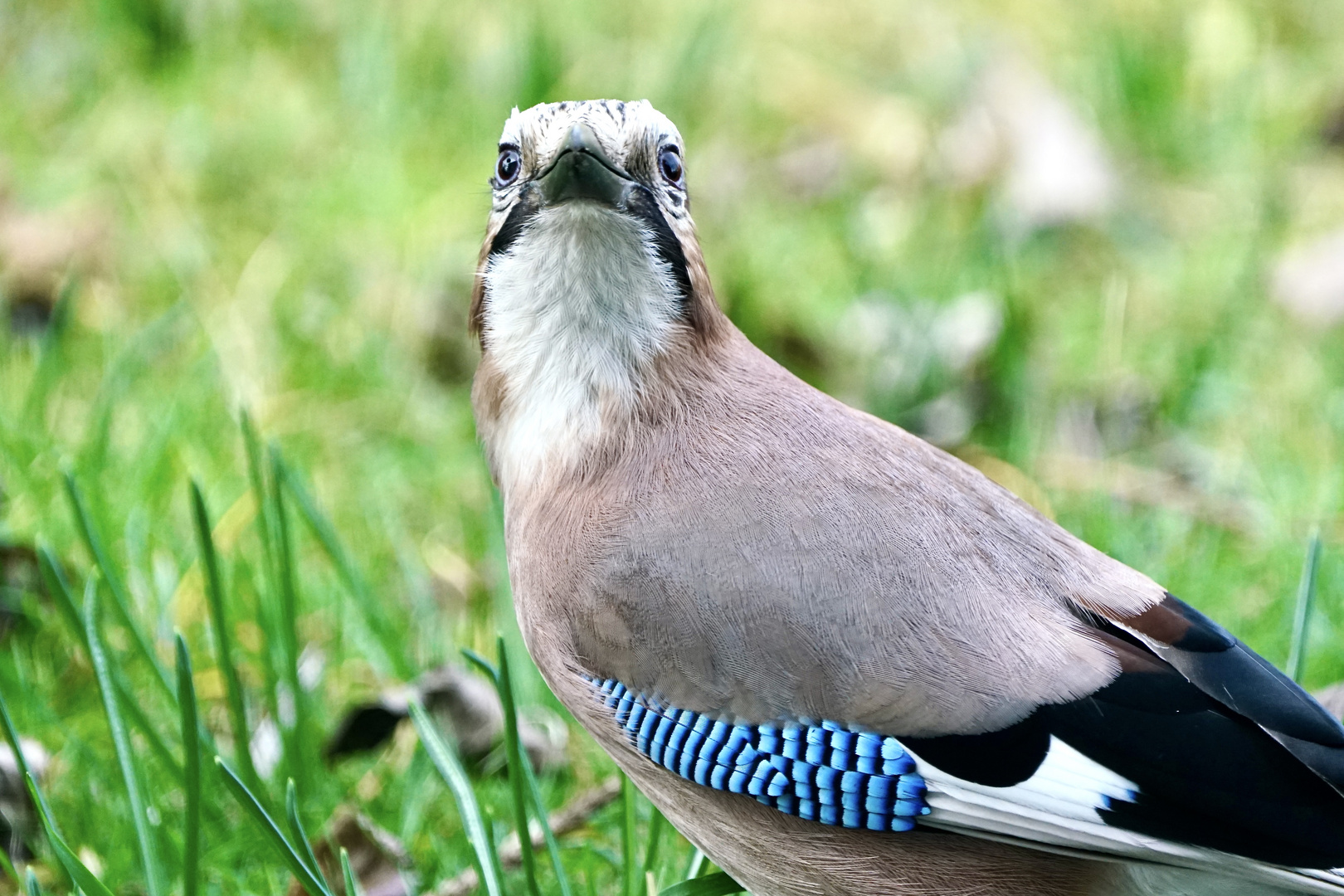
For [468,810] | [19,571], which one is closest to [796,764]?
[468,810]

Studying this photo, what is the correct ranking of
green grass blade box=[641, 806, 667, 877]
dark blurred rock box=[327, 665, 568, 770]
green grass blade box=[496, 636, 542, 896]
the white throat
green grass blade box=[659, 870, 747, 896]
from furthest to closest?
dark blurred rock box=[327, 665, 568, 770] → the white throat → green grass blade box=[641, 806, 667, 877] → green grass blade box=[659, 870, 747, 896] → green grass blade box=[496, 636, 542, 896]

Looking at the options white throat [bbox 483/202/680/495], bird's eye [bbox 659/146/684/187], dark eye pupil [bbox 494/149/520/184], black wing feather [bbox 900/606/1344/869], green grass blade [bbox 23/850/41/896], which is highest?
bird's eye [bbox 659/146/684/187]

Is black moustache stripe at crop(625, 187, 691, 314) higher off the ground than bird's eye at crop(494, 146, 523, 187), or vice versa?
bird's eye at crop(494, 146, 523, 187)

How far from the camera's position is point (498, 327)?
120 inches

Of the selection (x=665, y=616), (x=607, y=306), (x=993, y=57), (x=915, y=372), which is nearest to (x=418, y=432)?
(x=915, y=372)

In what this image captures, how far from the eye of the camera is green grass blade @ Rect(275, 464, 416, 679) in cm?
328

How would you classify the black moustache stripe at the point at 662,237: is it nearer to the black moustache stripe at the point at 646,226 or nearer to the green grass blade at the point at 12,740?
the black moustache stripe at the point at 646,226

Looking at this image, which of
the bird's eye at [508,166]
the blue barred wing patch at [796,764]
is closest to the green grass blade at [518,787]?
the blue barred wing patch at [796,764]

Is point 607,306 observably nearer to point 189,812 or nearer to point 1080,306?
point 189,812

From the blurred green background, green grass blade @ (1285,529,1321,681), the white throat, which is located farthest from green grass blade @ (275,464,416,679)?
green grass blade @ (1285,529,1321,681)

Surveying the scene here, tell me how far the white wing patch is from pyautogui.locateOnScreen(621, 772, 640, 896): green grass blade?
0.57 meters

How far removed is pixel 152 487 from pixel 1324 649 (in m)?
2.93

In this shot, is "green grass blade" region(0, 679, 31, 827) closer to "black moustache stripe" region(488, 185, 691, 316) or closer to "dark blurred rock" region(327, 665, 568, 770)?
"dark blurred rock" region(327, 665, 568, 770)

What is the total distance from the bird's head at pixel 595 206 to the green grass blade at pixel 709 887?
101 centimetres
